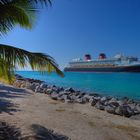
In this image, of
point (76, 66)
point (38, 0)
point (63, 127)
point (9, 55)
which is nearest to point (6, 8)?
point (38, 0)

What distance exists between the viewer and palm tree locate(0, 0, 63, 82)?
438cm

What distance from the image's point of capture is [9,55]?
14.3 feet

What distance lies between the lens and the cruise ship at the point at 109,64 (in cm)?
7094

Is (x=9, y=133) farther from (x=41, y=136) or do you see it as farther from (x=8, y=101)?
(x=8, y=101)

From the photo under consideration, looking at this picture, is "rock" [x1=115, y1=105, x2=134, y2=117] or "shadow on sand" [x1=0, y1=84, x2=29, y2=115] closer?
"shadow on sand" [x1=0, y1=84, x2=29, y2=115]

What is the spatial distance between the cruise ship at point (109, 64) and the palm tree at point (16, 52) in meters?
67.7

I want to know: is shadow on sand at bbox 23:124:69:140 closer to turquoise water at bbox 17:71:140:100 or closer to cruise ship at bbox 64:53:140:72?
turquoise water at bbox 17:71:140:100

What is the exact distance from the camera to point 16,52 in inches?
173

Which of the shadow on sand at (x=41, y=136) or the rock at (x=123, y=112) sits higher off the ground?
the shadow on sand at (x=41, y=136)

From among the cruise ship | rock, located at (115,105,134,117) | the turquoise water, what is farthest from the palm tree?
the cruise ship

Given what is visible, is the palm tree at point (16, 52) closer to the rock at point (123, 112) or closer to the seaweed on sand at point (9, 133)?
the seaweed on sand at point (9, 133)

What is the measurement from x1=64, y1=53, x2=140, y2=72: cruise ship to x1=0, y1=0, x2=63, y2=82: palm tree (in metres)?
67.7

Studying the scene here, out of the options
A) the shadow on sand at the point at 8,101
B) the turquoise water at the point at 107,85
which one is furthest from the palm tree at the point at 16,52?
the shadow on sand at the point at 8,101

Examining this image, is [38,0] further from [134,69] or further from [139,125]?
[134,69]
